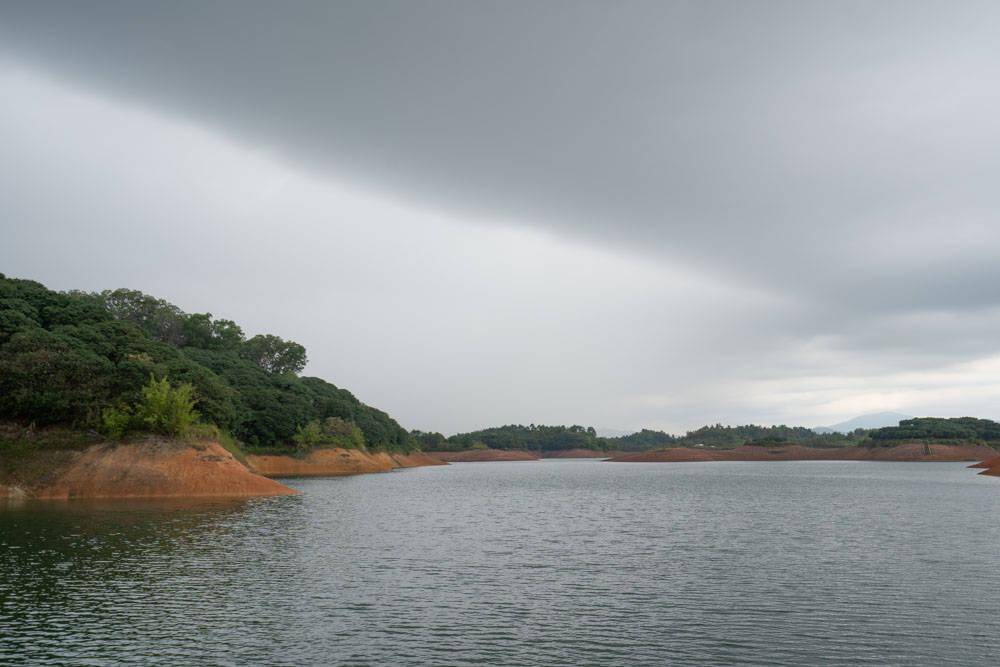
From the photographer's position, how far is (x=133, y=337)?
307ft

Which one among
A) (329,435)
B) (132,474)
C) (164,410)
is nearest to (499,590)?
(132,474)

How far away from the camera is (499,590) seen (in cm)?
2841

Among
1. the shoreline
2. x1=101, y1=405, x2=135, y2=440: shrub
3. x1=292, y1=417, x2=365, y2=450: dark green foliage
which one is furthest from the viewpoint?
x1=292, y1=417, x2=365, y2=450: dark green foliage

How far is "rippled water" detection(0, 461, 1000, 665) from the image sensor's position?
2039 centimetres

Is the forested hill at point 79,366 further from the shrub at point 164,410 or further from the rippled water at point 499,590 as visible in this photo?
the rippled water at point 499,590

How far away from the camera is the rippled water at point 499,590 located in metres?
20.4

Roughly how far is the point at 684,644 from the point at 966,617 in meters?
11.3

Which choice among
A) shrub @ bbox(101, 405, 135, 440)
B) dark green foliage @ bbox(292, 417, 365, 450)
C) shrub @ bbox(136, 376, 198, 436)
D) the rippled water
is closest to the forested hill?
shrub @ bbox(101, 405, 135, 440)

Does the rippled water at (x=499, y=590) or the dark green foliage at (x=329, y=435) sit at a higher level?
the dark green foliage at (x=329, y=435)

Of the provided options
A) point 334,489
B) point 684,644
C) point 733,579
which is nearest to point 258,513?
point 334,489

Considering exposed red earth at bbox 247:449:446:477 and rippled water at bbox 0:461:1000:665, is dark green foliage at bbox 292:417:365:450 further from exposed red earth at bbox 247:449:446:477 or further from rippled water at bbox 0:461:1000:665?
rippled water at bbox 0:461:1000:665

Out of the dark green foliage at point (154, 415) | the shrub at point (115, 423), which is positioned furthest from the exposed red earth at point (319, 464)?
the shrub at point (115, 423)

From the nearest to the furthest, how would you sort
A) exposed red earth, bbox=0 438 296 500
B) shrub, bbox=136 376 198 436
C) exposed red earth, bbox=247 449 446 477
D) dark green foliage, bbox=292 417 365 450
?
exposed red earth, bbox=0 438 296 500
shrub, bbox=136 376 198 436
exposed red earth, bbox=247 449 446 477
dark green foliage, bbox=292 417 365 450

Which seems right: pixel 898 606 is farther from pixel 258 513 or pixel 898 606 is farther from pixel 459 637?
pixel 258 513
